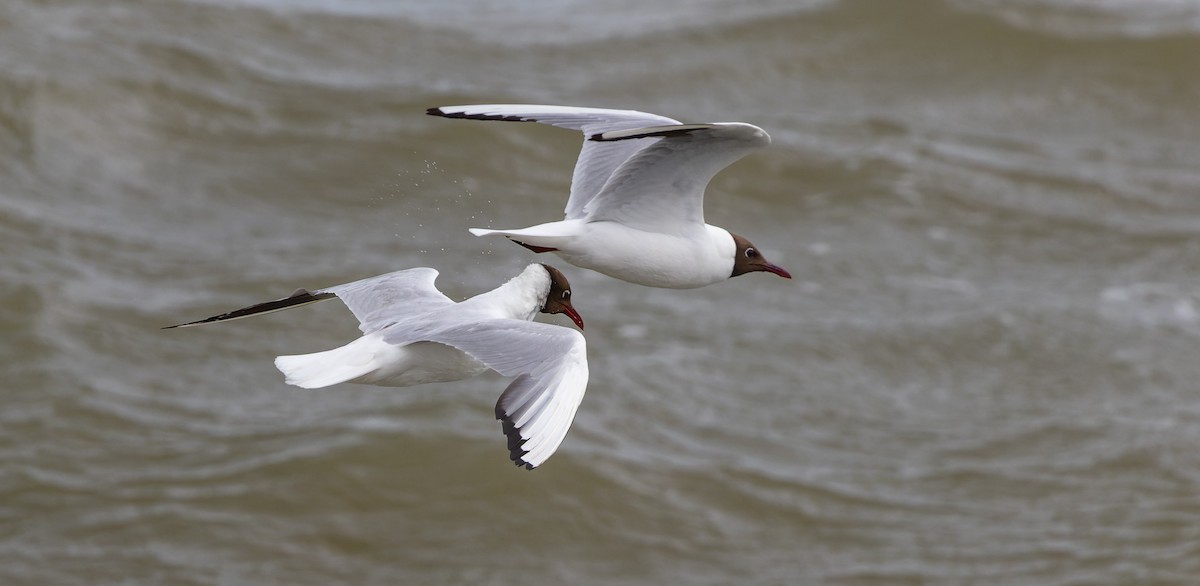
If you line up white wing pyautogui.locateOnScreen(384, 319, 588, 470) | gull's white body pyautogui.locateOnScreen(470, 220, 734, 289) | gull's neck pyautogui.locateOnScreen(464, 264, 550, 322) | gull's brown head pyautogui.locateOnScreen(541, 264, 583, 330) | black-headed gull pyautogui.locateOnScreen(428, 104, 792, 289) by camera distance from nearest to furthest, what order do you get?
white wing pyautogui.locateOnScreen(384, 319, 588, 470) < black-headed gull pyautogui.locateOnScreen(428, 104, 792, 289) < gull's white body pyautogui.locateOnScreen(470, 220, 734, 289) < gull's neck pyautogui.locateOnScreen(464, 264, 550, 322) < gull's brown head pyautogui.locateOnScreen(541, 264, 583, 330)

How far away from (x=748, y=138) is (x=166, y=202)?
9043mm

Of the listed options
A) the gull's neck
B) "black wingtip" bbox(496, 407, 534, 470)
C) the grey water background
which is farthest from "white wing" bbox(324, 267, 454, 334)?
the grey water background

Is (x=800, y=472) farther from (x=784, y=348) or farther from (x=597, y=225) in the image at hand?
(x=597, y=225)

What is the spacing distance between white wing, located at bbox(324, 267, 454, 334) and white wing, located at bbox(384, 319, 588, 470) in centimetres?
35

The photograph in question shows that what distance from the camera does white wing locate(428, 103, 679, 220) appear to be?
4.60 meters

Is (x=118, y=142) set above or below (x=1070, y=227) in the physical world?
Result: above

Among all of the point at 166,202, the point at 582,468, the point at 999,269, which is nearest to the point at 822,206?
the point at 999,269

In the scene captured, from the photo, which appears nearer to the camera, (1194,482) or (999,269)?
(1194,482)

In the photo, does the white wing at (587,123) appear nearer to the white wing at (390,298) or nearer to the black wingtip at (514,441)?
the white wing at (390,298)

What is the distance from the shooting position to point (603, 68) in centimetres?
1645

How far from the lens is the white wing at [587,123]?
460cm

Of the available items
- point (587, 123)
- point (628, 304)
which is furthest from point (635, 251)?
point (628, 304)

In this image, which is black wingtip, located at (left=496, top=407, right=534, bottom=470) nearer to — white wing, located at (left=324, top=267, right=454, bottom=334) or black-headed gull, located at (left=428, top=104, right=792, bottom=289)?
black-headed gull, located at (left=428, top=104, right=792, bottom=289)

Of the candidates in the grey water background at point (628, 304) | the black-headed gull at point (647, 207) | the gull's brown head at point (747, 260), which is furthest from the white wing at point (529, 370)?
the grey water background at point (628, 304)
